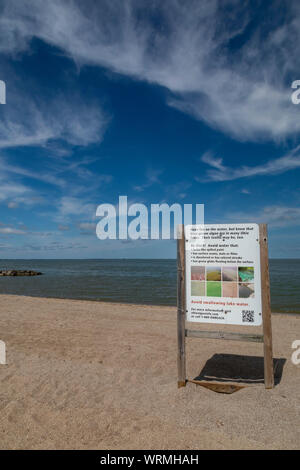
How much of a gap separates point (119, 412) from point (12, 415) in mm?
1467

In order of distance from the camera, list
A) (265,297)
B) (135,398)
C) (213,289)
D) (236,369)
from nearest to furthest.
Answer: (135,398)
(265,297)
(213,289)
(236,369)

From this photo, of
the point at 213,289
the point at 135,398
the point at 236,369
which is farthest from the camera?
the point at 236,369

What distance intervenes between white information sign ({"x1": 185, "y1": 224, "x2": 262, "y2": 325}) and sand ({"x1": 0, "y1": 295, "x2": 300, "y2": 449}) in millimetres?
1275

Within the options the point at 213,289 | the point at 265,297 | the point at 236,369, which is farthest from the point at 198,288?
the point at 236,369

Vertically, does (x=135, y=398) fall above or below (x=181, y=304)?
below

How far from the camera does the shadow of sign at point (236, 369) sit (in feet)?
18.6

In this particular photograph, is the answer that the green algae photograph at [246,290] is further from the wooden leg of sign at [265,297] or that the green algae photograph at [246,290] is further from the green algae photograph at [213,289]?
the green algae photograph at [213,289]

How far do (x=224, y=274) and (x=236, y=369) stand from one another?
253cm

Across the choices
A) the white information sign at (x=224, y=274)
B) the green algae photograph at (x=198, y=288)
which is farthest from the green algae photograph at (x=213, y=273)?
the green algae photograph at (x=198, y=288)

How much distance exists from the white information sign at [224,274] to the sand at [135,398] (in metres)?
1.28

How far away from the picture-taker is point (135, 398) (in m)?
4.69

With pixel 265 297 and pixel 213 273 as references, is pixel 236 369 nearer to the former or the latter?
pixel 265 297
